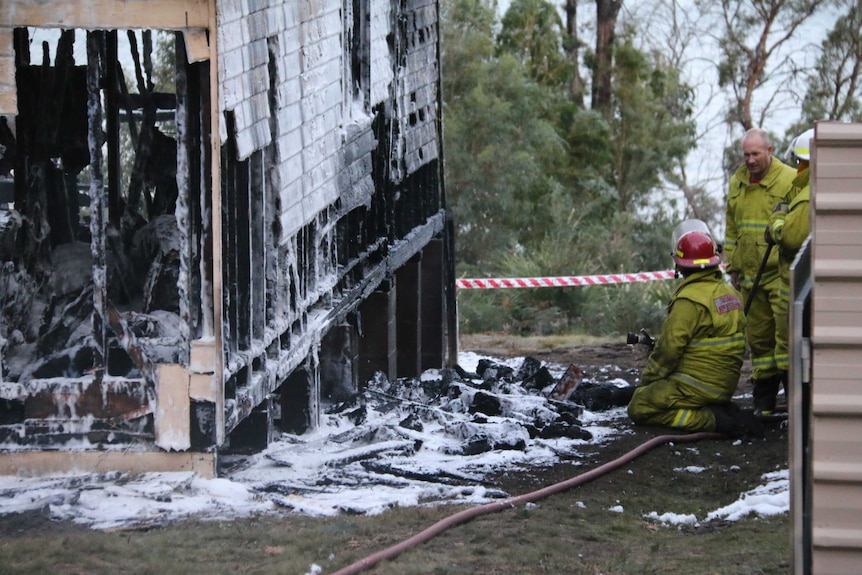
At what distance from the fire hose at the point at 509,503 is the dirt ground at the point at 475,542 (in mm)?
34

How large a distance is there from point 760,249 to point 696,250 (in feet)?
3.54

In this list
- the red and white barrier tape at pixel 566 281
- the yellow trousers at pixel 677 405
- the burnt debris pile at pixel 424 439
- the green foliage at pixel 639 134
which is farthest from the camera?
the green foliage at pixel 639 134

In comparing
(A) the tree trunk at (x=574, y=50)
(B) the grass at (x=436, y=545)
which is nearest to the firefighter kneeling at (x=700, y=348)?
(B) the grass at (x=436, y=545)

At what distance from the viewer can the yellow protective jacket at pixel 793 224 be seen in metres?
8.20

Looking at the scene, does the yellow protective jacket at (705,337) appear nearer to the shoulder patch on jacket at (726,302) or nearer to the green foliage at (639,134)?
the shoulder patch on jacket at (726,302)

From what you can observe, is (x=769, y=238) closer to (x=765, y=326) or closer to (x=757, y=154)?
(x=757, y=154)

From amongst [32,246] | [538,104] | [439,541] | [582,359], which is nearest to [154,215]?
[32,246]

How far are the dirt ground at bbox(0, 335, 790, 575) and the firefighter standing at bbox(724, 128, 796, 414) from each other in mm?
2342

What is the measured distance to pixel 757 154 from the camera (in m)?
9.27

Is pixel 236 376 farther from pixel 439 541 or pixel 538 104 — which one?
pixel 538 104

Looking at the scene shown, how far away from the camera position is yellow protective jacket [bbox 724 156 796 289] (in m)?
9.39

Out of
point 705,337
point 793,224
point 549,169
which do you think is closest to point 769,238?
point 793,224

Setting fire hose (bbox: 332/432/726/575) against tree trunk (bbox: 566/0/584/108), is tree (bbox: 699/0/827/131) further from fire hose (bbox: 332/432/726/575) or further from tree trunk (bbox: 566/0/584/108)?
fire hose (bbox: 332/432/726/575)

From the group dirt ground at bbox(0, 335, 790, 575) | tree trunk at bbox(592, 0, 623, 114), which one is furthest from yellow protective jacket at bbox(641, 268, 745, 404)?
tree trunk at bbox(592, 0, 623, 114)
